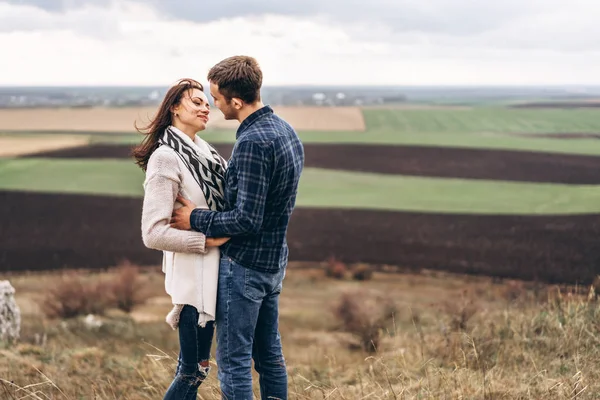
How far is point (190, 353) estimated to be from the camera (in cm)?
289

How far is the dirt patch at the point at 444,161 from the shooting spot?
31.0 metres

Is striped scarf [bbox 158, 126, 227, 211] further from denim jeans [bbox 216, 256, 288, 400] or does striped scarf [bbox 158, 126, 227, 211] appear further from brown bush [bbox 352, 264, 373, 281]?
brown bush [bbox 352, 264, 373, 281]

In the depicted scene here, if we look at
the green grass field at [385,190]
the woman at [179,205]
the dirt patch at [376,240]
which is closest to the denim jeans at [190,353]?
the woman at [179,205]

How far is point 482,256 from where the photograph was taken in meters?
18.0

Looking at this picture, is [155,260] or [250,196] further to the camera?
[155,260]

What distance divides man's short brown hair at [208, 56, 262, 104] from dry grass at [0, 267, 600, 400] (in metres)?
1.55

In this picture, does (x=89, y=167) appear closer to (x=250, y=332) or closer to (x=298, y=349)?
(x=298, y=349)

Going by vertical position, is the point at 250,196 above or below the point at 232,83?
below

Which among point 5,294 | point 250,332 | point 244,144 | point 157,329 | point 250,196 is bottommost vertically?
point 157,329

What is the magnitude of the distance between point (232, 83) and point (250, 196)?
1.58ft

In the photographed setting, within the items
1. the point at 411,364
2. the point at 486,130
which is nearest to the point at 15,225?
the point at 411,364

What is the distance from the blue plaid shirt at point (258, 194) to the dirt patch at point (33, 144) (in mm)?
40375

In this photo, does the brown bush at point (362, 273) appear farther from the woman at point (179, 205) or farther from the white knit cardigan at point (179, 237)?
the white knit cardigan at point (179, 237)

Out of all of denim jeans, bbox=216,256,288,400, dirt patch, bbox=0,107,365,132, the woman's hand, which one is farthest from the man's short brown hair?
dirt patch, bbox=0,107,365,132
